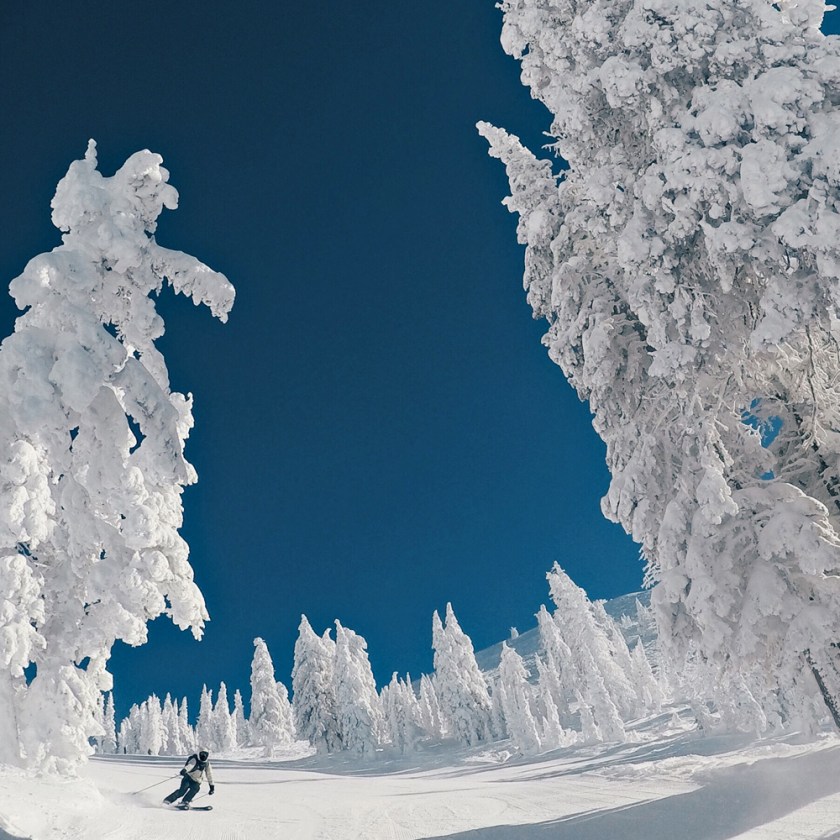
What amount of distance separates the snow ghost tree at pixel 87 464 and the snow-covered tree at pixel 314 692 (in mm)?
61461

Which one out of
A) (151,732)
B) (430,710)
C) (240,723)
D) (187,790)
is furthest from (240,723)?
(187,790)

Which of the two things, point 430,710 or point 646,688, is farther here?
point 430,710

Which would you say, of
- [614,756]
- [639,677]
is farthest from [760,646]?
[639,677]

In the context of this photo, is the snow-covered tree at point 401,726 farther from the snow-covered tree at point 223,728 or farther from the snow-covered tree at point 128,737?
the snow-covered tree at point 128,737

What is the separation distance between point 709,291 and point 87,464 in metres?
12.8

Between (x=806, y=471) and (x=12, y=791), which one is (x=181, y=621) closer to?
(x=12, y=791)

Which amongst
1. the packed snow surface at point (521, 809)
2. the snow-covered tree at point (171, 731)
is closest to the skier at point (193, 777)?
the packed snow surface at point (521, 809)

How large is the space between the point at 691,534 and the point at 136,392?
1120 centimetres

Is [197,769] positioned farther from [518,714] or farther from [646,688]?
[646,688]

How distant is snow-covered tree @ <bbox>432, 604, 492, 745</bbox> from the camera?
247 feet

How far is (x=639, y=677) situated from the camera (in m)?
99.0

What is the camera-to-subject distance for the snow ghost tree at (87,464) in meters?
12.1

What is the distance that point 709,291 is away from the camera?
1035 centimetres

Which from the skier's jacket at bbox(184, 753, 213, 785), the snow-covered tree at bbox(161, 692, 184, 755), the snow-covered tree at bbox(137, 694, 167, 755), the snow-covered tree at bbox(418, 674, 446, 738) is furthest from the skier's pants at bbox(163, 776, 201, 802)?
the snow-covered tree at bbox(161, 692, 184, 755)
